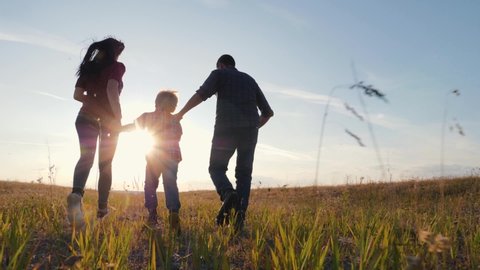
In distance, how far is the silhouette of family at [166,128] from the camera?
4867 mm

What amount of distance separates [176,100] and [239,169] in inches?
46.4

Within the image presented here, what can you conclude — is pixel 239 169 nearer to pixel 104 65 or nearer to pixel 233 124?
pixel 233 124

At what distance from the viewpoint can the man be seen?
537cm

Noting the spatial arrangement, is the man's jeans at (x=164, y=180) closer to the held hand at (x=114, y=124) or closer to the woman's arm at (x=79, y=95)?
the held hand at (x=114, y=124)

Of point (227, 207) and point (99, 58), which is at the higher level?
point (99, 58)

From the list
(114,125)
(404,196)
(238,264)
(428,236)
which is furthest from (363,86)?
(404,196)

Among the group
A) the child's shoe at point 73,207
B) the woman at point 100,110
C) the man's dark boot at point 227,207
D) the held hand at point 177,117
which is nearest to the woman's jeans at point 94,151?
the woman at point 100,110

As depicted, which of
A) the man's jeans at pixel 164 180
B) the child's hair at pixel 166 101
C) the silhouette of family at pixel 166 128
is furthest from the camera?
Answer: the child's hair at pixel 166 101

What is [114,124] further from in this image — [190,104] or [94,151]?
[190,104]

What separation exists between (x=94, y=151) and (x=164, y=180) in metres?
0.87

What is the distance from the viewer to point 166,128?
16.4ft

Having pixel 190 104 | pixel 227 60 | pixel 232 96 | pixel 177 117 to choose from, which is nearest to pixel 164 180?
pixel 177 117

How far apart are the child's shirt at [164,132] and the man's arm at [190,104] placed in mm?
153

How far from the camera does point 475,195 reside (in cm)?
1054
